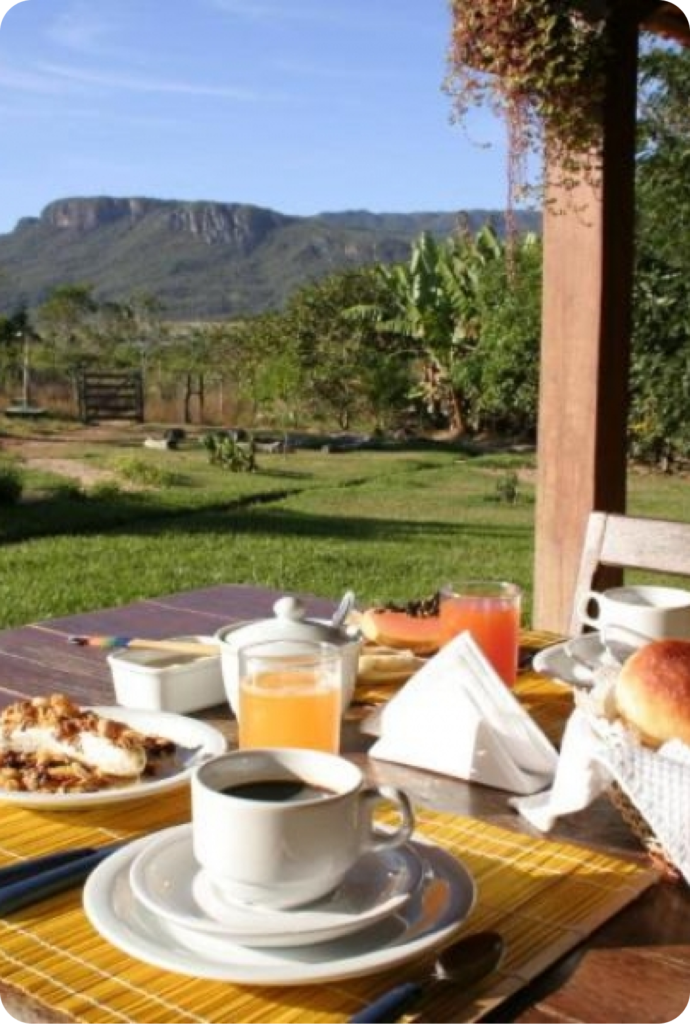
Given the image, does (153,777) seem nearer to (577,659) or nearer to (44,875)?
(44,875)

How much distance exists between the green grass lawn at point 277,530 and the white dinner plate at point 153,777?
14.2ft

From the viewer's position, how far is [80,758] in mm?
1269

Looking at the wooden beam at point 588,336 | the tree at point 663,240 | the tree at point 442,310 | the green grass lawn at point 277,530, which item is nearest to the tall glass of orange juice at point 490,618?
the wooden beam at point 588,336

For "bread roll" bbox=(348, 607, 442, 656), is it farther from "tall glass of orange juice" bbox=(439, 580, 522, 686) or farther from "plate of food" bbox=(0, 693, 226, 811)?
"plate of food" bbox=(0, 693, 226, 811)

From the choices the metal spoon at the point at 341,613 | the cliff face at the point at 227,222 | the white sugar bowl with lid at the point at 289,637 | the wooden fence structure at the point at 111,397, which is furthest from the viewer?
the cliff face at the point at 227,222

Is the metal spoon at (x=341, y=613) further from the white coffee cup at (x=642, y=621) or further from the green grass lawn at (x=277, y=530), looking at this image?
the green grass lawn at (x=277, y=530)

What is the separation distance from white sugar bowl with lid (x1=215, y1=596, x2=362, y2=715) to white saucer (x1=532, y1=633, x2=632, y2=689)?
0.79 feet

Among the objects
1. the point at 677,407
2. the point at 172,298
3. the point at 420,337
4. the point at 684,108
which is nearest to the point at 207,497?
the point at 677,407

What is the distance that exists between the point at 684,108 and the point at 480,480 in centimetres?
526

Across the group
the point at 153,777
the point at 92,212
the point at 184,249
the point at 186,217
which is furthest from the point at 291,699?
the point at 92,212

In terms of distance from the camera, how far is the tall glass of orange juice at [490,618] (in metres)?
1.66

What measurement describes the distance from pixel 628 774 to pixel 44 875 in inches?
18.9

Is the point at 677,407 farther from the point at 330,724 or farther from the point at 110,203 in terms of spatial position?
the point at 110,203

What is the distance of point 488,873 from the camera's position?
1.08 m
